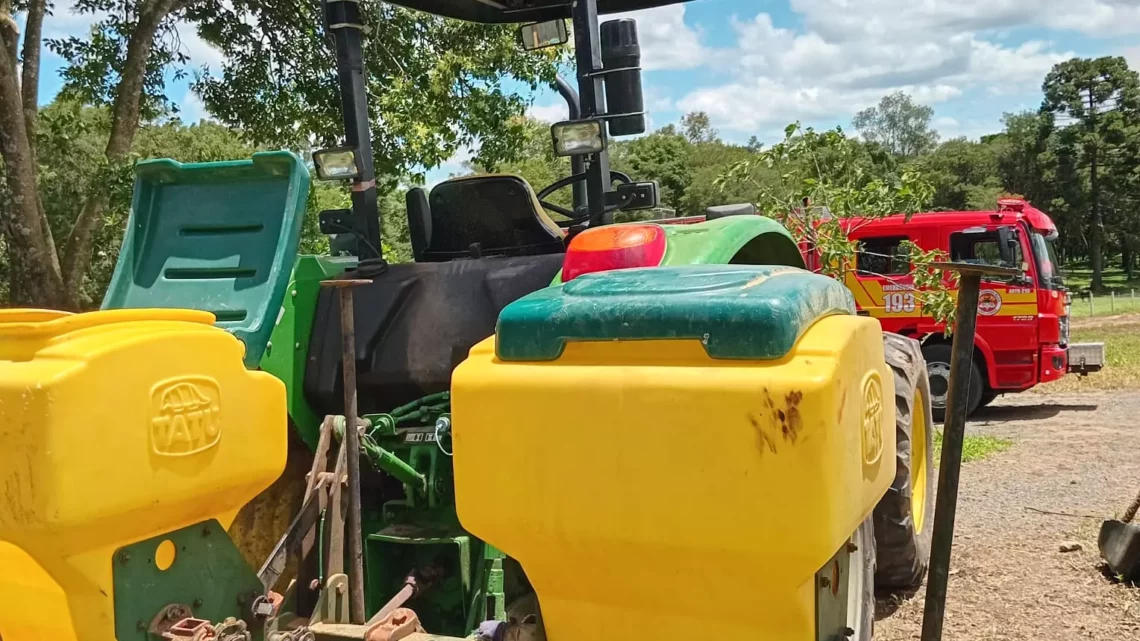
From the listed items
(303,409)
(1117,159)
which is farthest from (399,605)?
(1117,159)

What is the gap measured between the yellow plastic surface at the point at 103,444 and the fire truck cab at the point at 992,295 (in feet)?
27.5

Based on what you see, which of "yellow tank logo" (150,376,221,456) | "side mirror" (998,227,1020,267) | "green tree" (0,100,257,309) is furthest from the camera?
"side mirror" (998,227,1020,267)

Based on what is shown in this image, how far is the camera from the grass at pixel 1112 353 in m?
12.3

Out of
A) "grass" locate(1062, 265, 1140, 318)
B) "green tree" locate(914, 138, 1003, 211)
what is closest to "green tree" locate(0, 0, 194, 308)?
"grass" locate(1062, 265, 1140, 318)

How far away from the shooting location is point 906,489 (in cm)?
336

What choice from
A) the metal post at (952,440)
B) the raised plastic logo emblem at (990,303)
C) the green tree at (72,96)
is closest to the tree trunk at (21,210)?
the green tree at (72,96)

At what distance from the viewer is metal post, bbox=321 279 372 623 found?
A: 2.29 metres

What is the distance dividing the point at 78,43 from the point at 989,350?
9.82m

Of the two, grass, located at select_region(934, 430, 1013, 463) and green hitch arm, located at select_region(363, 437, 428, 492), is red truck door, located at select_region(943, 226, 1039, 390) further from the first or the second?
green hitch arm, located at select_region(363, 437, 428, 492)

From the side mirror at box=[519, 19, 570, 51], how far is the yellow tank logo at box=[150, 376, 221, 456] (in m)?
2.17

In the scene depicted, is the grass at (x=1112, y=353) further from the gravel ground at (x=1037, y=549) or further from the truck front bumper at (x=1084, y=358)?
the gravel ground at (x=1037, y=549)

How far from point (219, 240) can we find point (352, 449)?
2.49 ft

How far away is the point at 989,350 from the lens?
10023 millimetres

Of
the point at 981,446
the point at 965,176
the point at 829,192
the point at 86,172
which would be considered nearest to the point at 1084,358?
the point at 981,446
